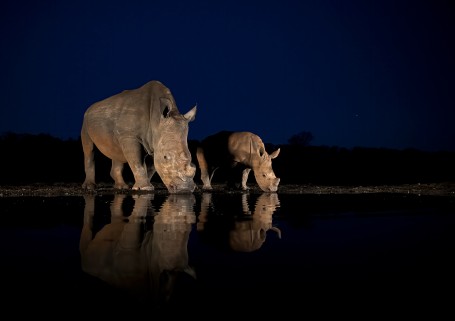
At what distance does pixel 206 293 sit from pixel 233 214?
11.4ft

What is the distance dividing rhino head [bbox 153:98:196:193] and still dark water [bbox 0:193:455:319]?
4574 mm

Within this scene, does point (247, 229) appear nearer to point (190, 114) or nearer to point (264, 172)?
point (190, 114)

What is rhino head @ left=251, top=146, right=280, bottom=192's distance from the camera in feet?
38.7

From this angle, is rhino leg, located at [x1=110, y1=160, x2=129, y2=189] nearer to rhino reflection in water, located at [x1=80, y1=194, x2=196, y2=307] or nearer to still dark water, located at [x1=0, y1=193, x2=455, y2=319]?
still dark water, located at [x1=0, y1=193, x2=455, y2=319]

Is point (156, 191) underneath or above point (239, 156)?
underneath

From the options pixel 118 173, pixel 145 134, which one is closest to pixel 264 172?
pixel 145 134

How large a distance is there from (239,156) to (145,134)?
10.3 ft

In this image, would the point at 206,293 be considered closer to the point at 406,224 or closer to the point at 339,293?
the point at 339,293

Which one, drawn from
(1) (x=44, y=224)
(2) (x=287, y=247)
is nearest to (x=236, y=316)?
(2) (x=287, y=247)

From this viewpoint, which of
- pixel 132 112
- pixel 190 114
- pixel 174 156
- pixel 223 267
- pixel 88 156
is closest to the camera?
pixel 223 267

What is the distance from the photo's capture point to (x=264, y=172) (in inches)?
472

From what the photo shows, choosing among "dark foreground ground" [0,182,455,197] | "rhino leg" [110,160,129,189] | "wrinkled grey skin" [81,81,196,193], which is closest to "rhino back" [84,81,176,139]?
"wrinkled grey skin" [81,81,196,193]

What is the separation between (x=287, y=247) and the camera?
128 inches

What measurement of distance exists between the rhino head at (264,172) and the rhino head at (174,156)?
2964 millimetres
